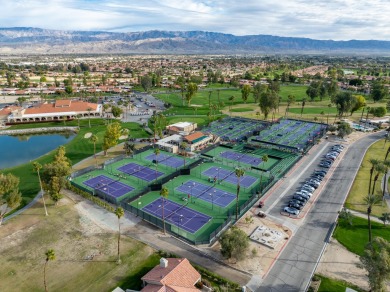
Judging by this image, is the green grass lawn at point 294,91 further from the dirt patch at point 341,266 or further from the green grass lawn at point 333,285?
the green grass lawn at point 333,285

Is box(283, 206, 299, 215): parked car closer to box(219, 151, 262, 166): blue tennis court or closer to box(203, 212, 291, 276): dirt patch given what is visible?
box(203, 212, 291, 276): dirt patch

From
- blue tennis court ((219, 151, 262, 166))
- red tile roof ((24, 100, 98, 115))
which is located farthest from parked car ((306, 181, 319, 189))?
red tile roof ((24, 100, 98, 115))

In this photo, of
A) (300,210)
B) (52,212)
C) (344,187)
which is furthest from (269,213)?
(52,212)

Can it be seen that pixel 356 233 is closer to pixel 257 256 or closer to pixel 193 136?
pixel 257 256

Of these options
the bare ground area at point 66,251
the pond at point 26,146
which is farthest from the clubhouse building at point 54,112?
the bare ground area at point 66,251

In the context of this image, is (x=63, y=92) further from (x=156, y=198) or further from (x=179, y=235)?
(x=179, y=235)
